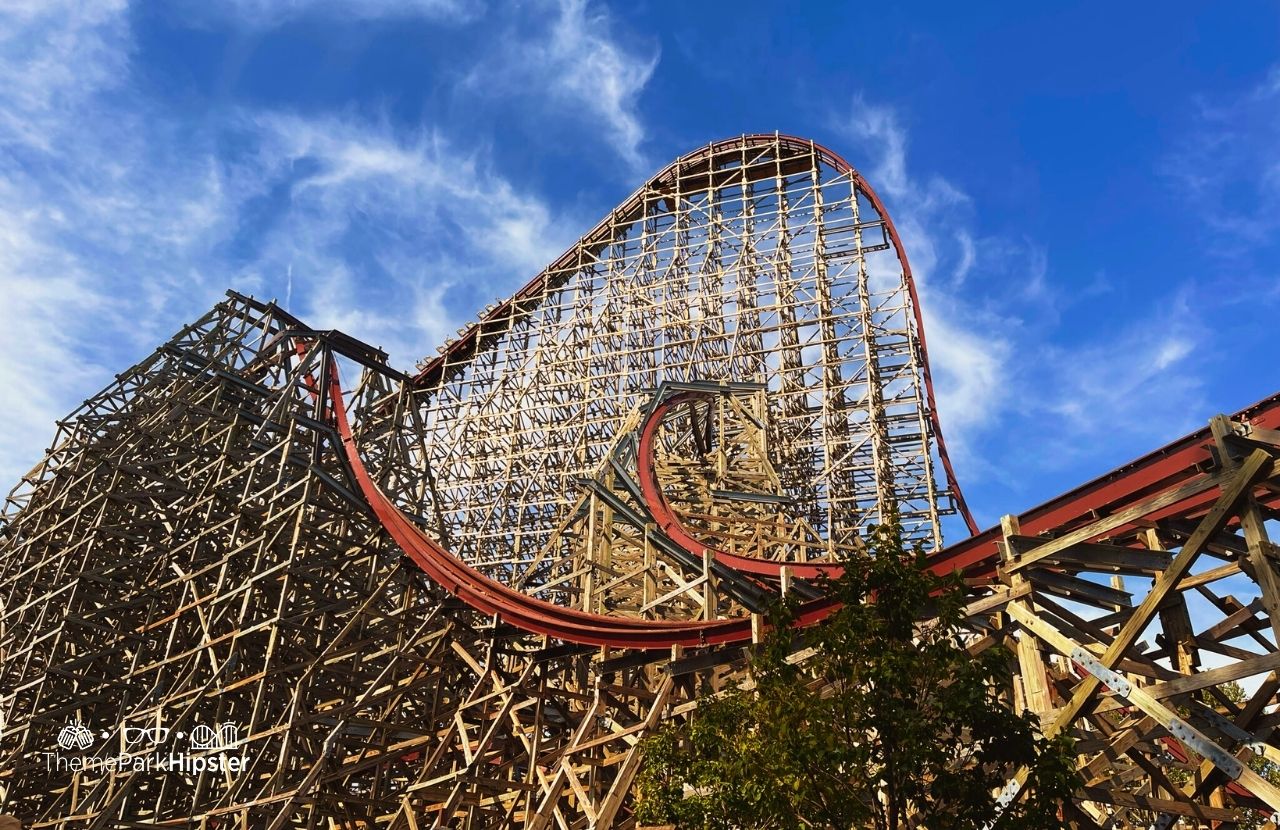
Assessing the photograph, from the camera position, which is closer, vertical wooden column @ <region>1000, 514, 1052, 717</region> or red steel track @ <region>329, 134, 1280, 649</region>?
vertical wooden column @ <region>1000, 514, 1052, 717</region>

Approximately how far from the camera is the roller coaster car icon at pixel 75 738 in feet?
35.7

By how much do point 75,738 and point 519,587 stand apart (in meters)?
5.01

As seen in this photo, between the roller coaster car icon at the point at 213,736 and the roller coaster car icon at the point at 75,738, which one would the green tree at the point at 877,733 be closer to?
the roller coaster car icon at the point at 213,736

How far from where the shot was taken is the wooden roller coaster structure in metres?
5.84

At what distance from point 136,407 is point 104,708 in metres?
3.72

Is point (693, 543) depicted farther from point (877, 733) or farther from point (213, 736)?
point (877, 733)

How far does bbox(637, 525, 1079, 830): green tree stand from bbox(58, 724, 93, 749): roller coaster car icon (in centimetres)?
815

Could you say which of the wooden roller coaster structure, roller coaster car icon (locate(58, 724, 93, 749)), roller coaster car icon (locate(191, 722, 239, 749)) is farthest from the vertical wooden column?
roller coaster car icon (locate(58, 724, 93, 749))

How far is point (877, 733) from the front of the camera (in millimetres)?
4957

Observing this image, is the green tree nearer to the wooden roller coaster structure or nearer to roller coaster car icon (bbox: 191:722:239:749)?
the wooden roller coaster structure

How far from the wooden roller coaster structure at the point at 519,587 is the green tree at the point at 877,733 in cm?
58

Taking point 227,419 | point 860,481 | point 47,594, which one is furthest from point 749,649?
point 860,481

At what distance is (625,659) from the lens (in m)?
8.80

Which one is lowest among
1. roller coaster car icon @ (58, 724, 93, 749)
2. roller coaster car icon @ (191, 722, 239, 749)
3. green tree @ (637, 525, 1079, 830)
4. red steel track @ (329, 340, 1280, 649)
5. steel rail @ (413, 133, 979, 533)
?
green tree @ (637, 525, 1079, 830)
